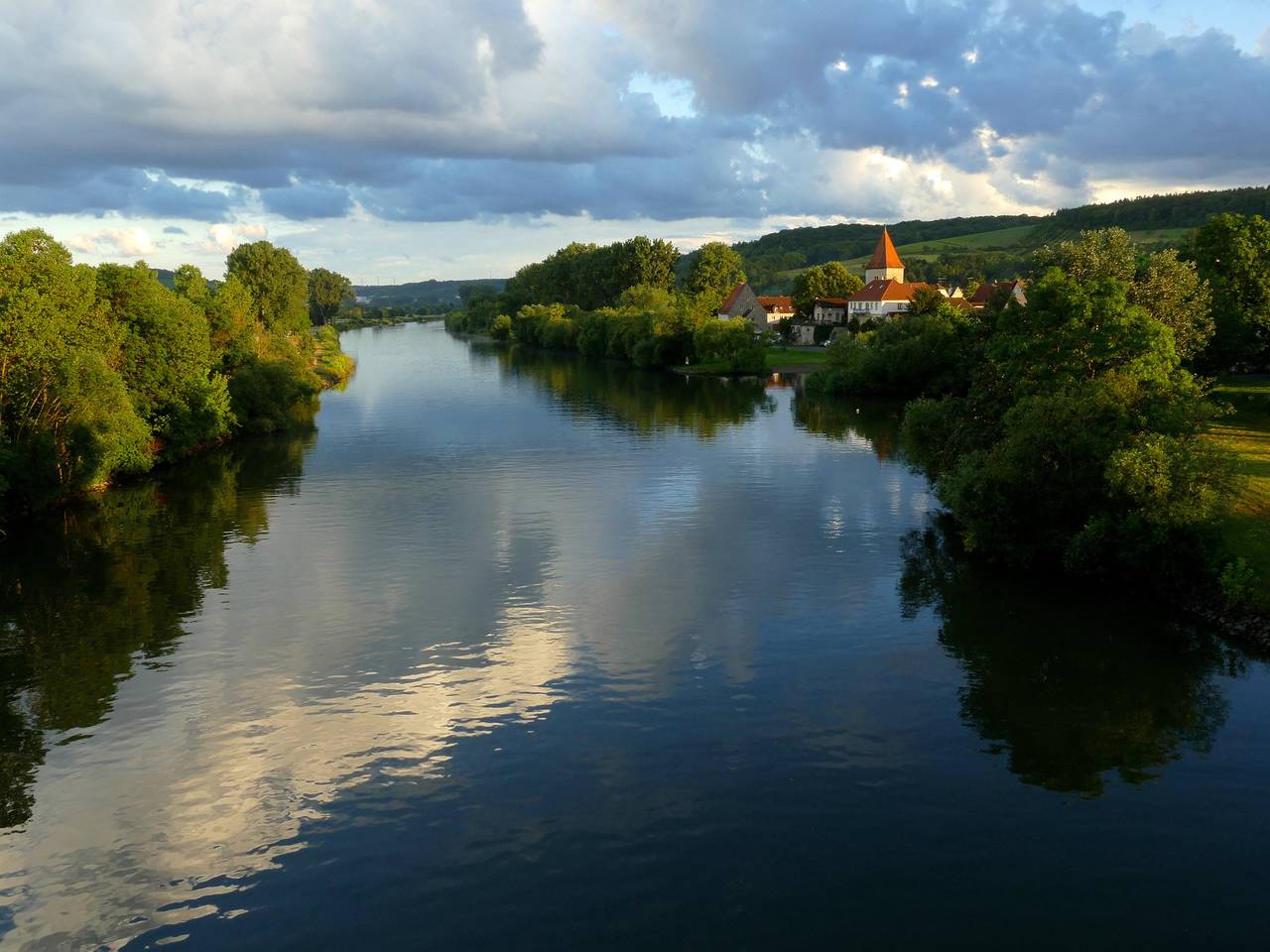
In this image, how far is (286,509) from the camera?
50219 millimetres

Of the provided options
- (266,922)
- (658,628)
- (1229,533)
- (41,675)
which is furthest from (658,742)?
(1229,533)

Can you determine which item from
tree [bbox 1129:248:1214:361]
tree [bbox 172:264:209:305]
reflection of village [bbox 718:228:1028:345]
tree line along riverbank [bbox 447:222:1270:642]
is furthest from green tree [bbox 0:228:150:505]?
reflection of village [bbox 718:228:1028:345]

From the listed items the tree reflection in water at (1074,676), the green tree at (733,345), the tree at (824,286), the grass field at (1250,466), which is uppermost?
the tree at (824,286)

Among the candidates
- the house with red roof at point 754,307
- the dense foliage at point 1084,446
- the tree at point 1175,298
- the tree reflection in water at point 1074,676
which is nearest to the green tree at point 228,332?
the dense foliage at point 1084,446

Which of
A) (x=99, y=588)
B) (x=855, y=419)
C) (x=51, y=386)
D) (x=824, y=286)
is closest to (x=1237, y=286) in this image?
(x=855, y=419)

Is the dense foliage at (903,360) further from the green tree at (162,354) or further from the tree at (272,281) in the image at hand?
the tree at (272,281)

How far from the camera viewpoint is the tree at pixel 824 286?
167125 mm

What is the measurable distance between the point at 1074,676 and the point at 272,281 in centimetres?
11936

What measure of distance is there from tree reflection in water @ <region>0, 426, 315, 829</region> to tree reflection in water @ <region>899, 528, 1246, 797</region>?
25171 millimetres

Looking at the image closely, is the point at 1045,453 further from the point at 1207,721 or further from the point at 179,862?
the point at 179,862

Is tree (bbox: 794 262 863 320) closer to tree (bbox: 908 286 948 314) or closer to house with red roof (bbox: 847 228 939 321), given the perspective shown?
house with red roof (bbox: 847 228 939 321)

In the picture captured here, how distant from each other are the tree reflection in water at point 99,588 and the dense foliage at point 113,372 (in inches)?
113

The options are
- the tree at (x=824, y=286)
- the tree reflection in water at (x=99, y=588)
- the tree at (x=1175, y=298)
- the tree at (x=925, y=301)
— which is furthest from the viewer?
the tree at (x=824, y=286)

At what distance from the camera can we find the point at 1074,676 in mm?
28891
